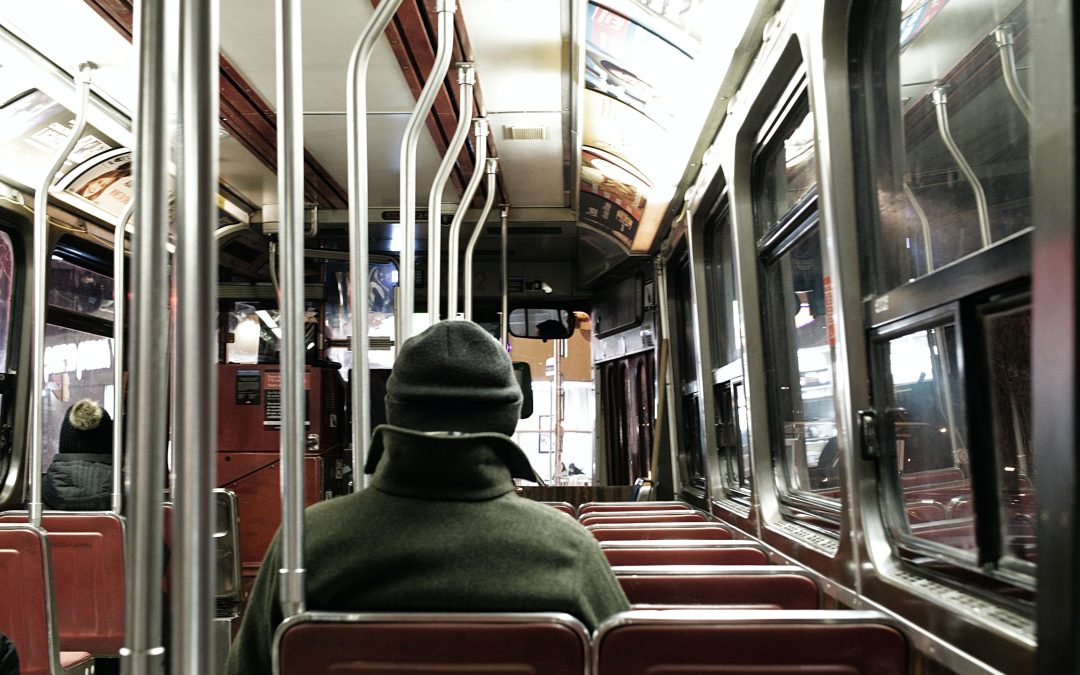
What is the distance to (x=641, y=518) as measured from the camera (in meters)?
3.67

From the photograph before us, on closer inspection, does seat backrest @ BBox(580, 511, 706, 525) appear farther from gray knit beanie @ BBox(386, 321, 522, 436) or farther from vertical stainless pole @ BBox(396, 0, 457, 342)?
gray knit beanie @ BBox(386, 321, 522, 436)

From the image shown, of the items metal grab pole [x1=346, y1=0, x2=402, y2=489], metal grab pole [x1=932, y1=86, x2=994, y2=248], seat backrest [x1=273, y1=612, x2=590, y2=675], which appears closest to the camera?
seat backrest [x1=273, y1=612, x2=590, y2=675]

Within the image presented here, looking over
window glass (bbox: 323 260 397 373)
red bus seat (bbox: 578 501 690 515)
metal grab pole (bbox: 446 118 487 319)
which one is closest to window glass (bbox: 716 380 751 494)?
red bus seat (bbox: 578 501 690 515)

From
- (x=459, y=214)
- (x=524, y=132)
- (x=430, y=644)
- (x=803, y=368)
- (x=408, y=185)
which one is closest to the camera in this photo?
(x=430, y=644)

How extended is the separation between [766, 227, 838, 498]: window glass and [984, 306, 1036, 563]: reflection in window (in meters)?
0.95

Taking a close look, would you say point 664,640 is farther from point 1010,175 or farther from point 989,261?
point 1010,175

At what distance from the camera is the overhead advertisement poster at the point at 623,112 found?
3.81 meters

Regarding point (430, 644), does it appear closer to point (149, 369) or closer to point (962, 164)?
point (149, 369)

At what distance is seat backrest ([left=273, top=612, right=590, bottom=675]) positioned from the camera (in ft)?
4.05

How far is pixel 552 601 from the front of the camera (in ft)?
4.34

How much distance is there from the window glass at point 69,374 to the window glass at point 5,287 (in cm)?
48

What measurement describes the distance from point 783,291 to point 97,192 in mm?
4386

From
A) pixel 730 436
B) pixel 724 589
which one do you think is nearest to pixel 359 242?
pixel 724 589

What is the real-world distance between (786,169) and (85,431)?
3.57 m
